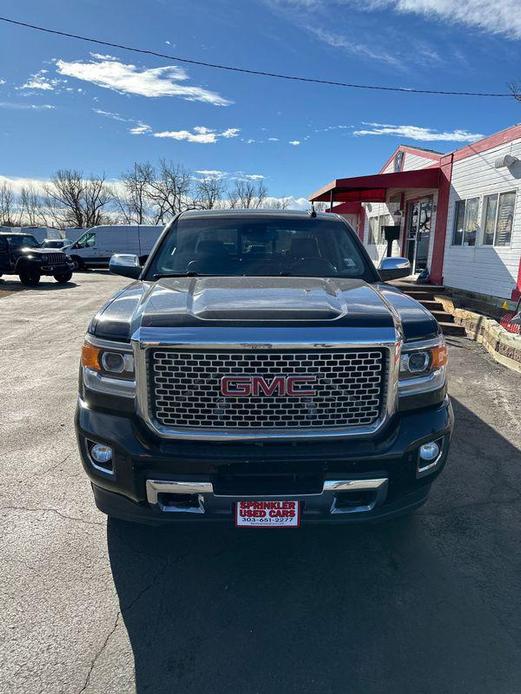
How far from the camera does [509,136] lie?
10469 mm

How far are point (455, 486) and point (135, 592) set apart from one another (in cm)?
238

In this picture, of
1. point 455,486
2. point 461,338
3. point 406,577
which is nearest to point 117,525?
point 406,577

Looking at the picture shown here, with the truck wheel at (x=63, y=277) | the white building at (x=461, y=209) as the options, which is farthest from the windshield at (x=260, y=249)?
the truck wheel at (x=63, y=277)

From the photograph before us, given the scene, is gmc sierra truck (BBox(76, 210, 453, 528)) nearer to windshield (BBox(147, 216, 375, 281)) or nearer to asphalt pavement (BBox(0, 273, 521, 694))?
asphalt pavement (BBox(0, 273, 521, 694))

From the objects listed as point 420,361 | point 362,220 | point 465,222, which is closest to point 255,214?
point 420,361

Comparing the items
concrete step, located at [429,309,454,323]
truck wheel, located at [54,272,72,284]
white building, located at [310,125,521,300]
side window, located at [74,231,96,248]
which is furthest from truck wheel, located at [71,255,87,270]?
concrete step, located at [429,309,454,323]

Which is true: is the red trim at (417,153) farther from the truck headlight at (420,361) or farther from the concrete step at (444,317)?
the truck headlight at (420,361)

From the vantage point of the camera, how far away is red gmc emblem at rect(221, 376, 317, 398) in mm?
2273

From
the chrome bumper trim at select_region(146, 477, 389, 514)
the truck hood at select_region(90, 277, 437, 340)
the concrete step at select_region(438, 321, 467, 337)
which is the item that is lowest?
the concrete step at select_region(438, 321, 467, 337)

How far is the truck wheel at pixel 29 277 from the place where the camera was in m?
18.2

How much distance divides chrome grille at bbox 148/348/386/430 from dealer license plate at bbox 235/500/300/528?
35cm

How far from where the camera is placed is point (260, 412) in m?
2.32

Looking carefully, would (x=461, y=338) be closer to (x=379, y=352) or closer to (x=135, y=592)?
(x=379, y=352)

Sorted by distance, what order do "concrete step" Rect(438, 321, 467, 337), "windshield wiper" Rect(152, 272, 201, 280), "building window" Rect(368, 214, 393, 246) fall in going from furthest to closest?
"building window" Rect(368, 214, 393, 246) < "concrete step" Rect(438, 321, 467, 337) < "windshield wiper" Rect(152, 272, 201, 280)
